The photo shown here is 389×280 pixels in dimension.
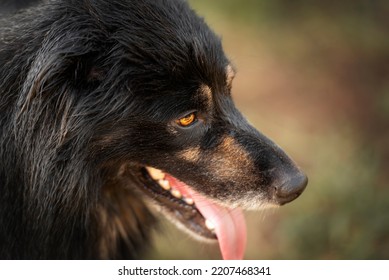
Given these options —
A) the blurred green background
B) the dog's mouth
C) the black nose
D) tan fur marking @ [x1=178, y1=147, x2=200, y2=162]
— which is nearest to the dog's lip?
the dog's mouth

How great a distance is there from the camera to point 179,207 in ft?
10.2

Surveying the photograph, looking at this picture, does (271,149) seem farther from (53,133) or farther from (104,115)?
(53,133)

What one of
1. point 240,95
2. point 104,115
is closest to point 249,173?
point 104,115

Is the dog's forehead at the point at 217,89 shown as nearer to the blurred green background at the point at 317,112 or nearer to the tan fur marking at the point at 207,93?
the tan fur marking at the point at 207,93

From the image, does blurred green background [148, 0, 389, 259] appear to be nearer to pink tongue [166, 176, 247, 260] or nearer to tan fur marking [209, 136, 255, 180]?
pink tongue [166, 176, 247, 260]

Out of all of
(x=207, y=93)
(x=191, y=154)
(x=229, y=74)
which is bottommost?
(x=191, y=154)

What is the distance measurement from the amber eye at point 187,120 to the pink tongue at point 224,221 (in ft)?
1.17

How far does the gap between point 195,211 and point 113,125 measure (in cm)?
72

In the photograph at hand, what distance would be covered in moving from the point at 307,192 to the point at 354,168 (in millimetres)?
446

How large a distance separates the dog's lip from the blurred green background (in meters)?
0.64

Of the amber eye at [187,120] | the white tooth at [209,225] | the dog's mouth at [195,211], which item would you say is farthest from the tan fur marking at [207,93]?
the white tooth at [209,225]

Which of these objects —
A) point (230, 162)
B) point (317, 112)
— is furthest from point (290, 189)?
point (317, 112)

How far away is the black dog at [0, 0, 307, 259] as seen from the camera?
2.65 meters

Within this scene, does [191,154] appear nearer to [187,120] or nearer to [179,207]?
[187,120]
